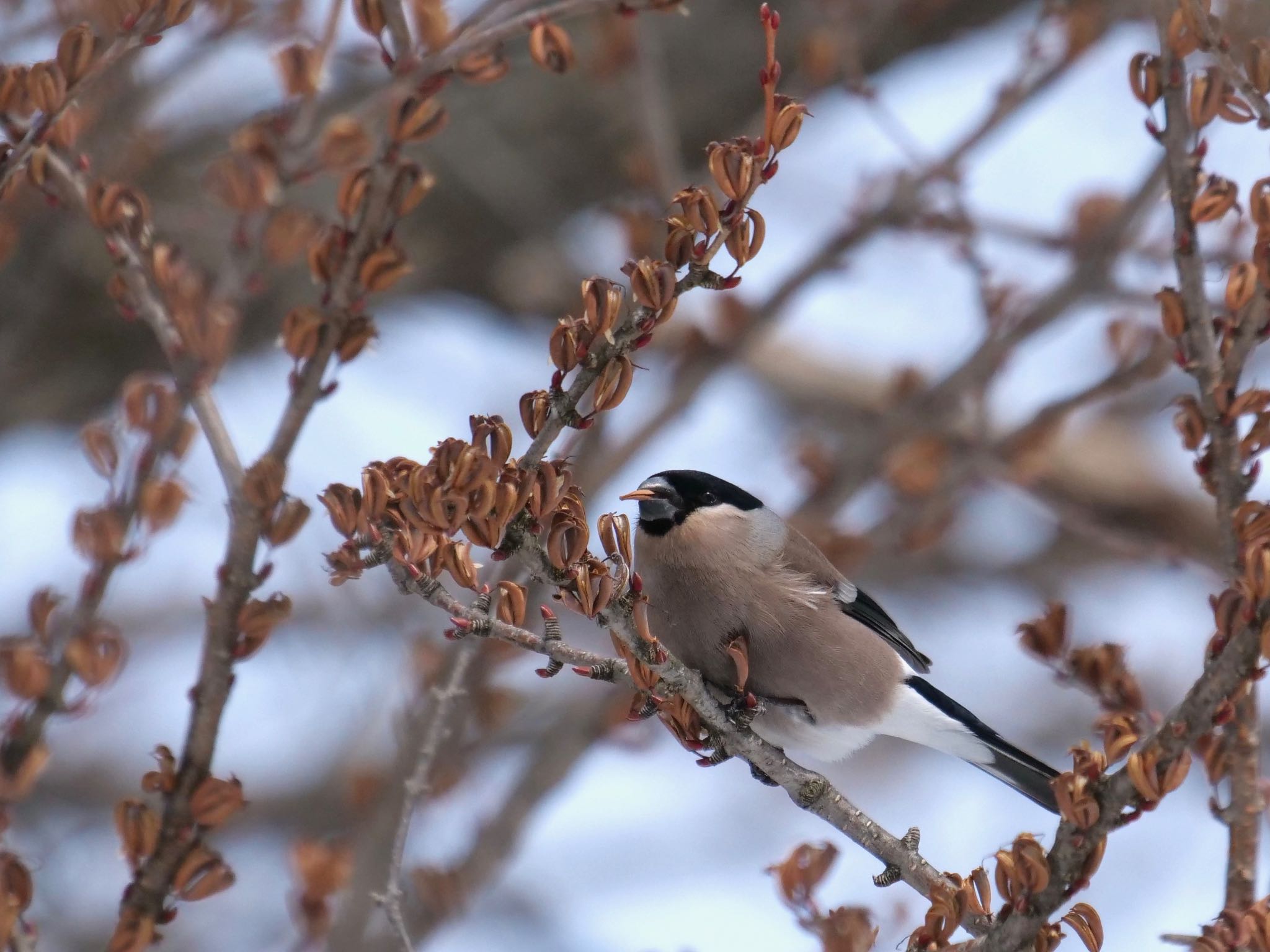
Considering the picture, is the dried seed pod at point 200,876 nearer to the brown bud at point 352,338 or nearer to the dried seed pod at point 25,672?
the dried seed pod at point 25,672

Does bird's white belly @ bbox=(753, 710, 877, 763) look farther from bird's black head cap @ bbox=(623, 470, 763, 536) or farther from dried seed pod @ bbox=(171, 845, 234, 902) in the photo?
dried seed pod @ bbox=(171, 845, 234, 902)

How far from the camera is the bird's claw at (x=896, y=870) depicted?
2357 mm

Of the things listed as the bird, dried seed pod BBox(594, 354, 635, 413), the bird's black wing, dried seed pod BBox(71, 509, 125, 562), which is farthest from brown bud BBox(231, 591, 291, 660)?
the bird's black wing

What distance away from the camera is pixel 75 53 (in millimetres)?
1991

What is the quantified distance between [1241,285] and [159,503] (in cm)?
193

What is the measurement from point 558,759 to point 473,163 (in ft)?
9.04

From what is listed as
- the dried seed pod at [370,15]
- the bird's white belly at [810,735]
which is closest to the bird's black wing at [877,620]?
the bird's white belly at [810,735]

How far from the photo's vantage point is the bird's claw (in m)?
2.36

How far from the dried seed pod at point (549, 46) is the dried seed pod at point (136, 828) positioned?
1.41m

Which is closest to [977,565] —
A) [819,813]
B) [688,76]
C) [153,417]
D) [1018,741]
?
[1018,741]

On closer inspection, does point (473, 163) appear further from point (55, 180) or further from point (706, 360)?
point (55, 180)

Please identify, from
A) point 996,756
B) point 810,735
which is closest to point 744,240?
point 810,735

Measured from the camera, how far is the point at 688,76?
18.9ft

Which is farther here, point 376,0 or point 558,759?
point 558,759
